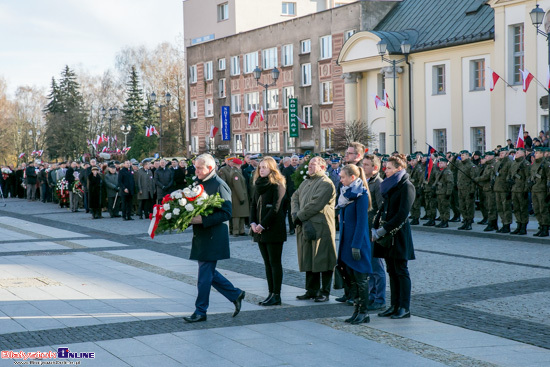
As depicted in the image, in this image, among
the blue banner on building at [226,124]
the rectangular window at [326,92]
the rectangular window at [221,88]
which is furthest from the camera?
the rectangular window at [221,88]

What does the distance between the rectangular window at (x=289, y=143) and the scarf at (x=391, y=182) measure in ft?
142

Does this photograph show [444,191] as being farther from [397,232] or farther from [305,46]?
[305,46]

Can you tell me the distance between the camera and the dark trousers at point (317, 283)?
980cm

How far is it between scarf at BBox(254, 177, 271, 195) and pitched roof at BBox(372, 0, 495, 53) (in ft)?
90.2

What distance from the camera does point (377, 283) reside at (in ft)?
31.0

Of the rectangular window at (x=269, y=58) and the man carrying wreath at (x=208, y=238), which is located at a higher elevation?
the rectangular window at (x=269, y=58)

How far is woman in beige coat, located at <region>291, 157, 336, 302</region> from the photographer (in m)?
9.41

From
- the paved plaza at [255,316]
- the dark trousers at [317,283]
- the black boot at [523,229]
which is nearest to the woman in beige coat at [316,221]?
the dark trousers at [317,283]

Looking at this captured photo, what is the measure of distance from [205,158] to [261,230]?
1.39 metres

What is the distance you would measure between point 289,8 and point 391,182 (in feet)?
211

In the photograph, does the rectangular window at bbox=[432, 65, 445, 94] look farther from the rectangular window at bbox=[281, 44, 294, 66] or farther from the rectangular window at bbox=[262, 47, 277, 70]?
the rectangular window at bbox=[262, 47, 277, 70]

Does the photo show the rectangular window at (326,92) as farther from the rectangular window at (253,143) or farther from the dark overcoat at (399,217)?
the dark overcoat at (399,217)

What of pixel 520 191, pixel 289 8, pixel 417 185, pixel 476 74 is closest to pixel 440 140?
pixel 476 74

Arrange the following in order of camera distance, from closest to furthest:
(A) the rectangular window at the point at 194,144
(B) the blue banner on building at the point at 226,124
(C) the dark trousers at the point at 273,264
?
(C) the dark trousers at the point at 273,264 < (B) the blue banner on building at the point at 226,124 < (A) the rectangular window at the point at 194,144
